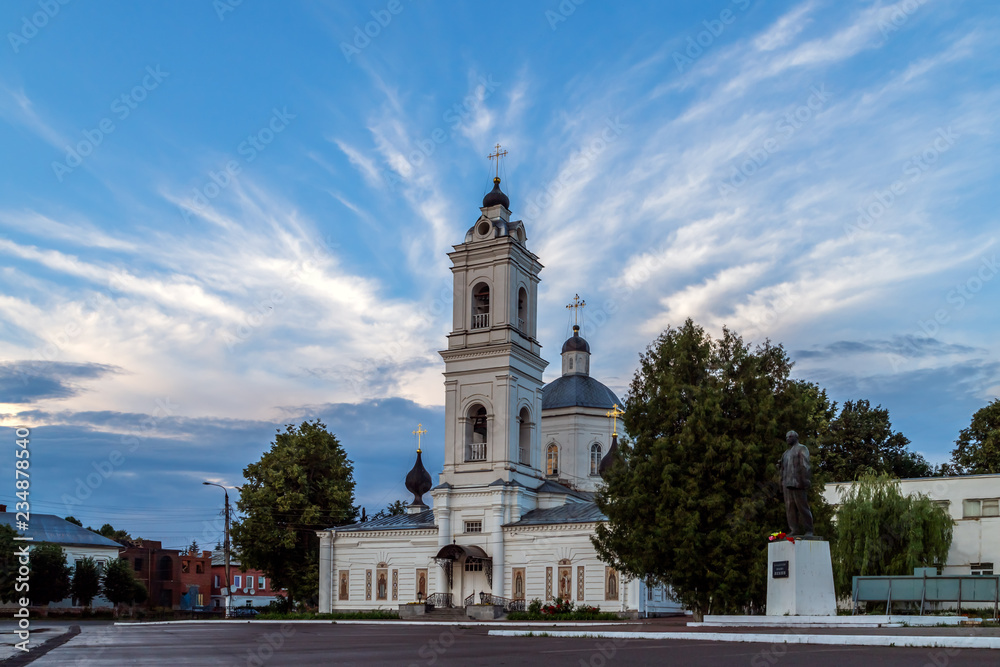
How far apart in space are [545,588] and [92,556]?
43.0m

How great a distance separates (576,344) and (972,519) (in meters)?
29.0

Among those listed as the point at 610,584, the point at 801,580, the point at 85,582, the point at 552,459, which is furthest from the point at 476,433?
the point at 85,582

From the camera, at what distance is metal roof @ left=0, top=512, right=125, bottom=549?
6756 cm

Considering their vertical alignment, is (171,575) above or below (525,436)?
below

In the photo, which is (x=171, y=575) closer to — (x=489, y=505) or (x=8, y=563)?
(x=8, y=563)

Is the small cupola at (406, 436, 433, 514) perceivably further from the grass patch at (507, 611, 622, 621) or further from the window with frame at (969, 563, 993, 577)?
the window with frame at (969, 563, 993, 577)

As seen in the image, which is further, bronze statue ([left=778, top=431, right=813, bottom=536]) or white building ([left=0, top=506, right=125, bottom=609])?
white building ([left=0, top=506, right=125, bottom=609])

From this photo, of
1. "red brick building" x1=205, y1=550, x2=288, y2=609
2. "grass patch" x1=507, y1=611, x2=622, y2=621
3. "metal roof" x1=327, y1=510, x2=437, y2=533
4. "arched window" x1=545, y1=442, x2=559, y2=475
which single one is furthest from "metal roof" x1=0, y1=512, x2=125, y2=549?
"grass patch" x1=507, y1=611, x2=622, y2=621

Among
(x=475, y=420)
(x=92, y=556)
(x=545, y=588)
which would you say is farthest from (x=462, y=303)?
(x=92, y=556)

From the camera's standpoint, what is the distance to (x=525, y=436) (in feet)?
155

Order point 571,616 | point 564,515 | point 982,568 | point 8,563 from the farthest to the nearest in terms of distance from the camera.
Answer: point 8,563 → point 564,515 → point 982,568 → point 571,616

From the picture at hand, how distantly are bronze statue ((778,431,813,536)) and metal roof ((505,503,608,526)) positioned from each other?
19839mm

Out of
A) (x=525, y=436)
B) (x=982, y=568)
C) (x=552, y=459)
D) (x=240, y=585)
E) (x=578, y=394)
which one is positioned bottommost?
(x=240, y=585)

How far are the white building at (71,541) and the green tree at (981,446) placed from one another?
57798mm
